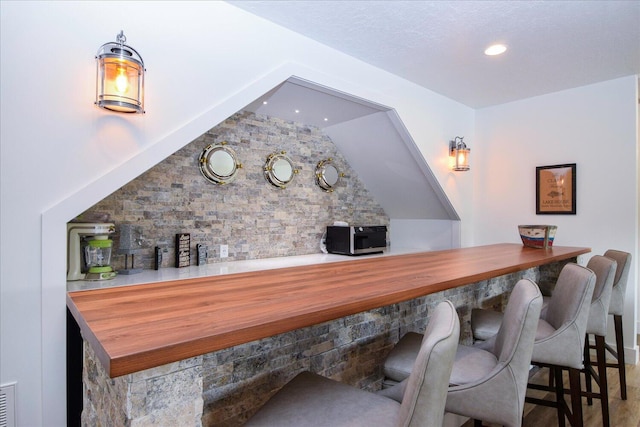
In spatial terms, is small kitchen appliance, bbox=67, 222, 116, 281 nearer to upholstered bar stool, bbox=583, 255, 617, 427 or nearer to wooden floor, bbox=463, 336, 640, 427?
wooden floor, bbox=463, 336, 640, 427

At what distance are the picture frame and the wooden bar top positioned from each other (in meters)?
2.44

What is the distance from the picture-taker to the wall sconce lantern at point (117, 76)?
1.66 meters

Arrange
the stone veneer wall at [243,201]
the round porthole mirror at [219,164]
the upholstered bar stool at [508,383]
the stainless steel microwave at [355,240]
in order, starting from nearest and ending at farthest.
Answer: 1. the upholstered bar stool at [508,383]
2. the stone veneer wall at [243,201]
3. the round porthole mirror at [219,164]
4. the stainless steel microwave at [355,240]

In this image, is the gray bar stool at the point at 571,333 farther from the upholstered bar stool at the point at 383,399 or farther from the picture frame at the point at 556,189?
the picture frame at the point at 556,189

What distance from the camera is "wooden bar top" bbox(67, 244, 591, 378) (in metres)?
0.70

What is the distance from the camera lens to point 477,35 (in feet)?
8.07

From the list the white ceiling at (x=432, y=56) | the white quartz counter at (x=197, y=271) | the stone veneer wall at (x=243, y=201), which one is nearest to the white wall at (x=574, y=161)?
the white ceiling at (x=432, y=56)

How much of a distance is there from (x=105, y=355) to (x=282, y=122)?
300 cm

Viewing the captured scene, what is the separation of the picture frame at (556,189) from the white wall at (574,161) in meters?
0.05

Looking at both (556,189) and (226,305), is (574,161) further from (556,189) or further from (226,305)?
(226,305)

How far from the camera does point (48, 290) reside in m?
1.57

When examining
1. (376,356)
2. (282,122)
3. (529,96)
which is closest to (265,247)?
(282,122)

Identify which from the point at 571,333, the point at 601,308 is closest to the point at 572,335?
the point at 571,333

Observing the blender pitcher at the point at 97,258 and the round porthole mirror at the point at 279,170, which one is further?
the round porthole mirror at the point at 279,170
